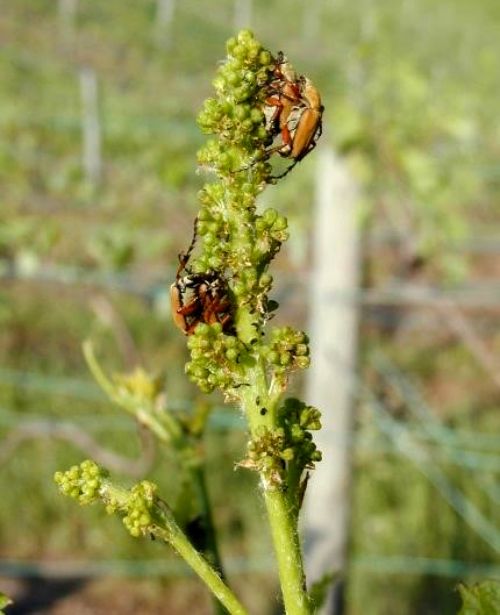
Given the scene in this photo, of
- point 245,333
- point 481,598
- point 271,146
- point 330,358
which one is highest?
point 330,358

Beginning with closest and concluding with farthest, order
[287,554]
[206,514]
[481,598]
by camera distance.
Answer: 1. [287,554]
2. [481,598]
3. [206,514]

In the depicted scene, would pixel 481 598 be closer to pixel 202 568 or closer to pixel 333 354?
pixel 202 568

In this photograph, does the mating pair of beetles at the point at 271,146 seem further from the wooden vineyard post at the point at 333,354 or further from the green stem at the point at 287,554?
the wooden vineyard post at the point at 333,354

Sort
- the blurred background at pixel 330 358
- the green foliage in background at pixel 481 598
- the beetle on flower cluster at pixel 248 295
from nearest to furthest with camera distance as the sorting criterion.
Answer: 1. the beetle on flower cluster at pixel 248 295
2. the green foliage in background at pixel 481 598
3. the blurred background at pixel 330 358

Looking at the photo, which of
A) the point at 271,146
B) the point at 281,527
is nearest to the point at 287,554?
the point at 281,527

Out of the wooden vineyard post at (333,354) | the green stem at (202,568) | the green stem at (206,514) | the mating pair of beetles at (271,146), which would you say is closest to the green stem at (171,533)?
the green stem at (202,568)
